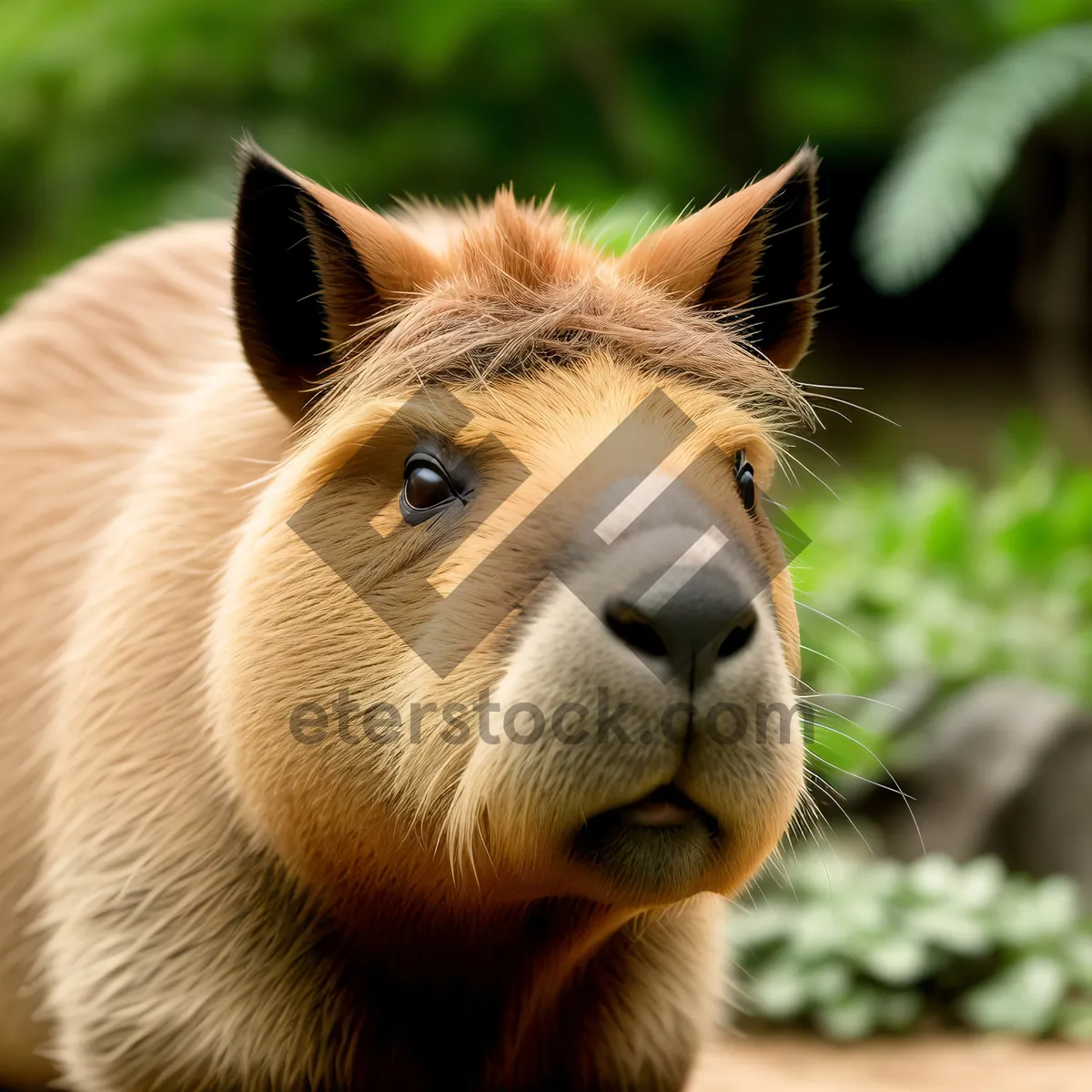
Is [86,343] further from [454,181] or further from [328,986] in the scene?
[454,181]

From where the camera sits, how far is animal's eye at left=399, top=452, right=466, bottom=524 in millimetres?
2680

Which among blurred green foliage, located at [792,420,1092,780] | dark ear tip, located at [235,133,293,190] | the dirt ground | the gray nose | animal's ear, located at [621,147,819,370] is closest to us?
the gray nose

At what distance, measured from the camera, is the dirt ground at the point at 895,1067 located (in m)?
4.49

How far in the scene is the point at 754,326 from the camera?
3.12 m

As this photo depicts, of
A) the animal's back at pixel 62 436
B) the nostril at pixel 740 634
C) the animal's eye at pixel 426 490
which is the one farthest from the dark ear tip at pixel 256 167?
the nostril at pixel 740 634

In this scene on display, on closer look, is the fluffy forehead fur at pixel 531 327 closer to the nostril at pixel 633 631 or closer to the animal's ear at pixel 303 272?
the animal's ear at pixel 303 272

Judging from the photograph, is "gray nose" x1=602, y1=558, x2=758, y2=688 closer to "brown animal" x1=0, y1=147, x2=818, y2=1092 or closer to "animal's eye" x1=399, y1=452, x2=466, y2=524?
"brown animal" x1=0, y1=147, x2=818, y2=1092

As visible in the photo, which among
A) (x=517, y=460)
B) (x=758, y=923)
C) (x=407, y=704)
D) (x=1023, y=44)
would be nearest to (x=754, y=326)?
(x=517, y=460)

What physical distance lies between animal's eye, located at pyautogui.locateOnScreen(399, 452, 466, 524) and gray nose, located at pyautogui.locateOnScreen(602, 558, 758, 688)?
493mm

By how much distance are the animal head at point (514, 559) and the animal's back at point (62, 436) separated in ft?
2.47

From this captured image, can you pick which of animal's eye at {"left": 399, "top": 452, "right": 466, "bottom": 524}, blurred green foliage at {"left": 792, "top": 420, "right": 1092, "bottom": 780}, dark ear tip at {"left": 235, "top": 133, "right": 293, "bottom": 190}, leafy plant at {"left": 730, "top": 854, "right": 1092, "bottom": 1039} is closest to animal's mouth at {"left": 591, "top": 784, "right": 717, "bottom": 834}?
animal's eye at {"left": 399, "top": 452, "right": 466, "bottom": 524}

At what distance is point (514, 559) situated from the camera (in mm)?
2492

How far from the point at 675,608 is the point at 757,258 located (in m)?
1.07

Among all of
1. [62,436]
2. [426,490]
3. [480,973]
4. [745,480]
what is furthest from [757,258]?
[62,436]
